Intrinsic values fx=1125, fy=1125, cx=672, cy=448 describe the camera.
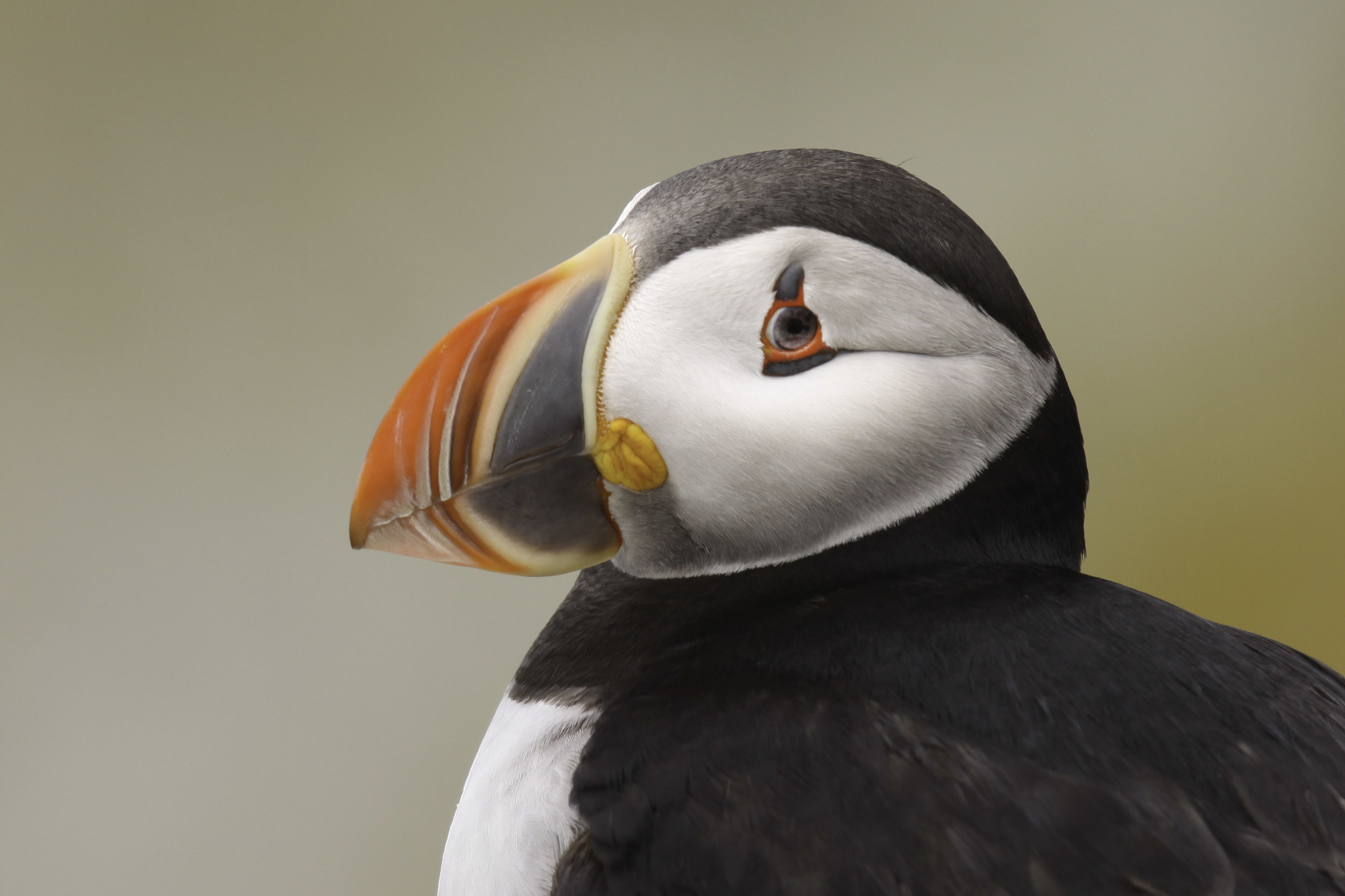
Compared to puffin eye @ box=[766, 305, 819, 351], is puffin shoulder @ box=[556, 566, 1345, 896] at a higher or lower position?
lower

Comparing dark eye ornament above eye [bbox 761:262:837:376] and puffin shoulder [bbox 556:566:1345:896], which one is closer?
puffin shoulder [bbox 556:566:1345:896]

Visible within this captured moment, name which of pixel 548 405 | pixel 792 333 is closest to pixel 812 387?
pixel 792 333

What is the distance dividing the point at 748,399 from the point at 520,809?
253 mm

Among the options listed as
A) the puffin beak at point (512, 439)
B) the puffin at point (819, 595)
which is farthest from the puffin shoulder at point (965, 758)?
the puffin beak at point (512, 439)

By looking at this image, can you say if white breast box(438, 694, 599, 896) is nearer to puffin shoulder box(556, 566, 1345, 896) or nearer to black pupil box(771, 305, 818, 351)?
puffin shoulder box(556, 566, 1345, 896)

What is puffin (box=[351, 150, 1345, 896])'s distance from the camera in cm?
50

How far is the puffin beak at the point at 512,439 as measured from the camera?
24.6 inches

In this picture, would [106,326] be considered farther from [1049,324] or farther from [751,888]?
[751,888]

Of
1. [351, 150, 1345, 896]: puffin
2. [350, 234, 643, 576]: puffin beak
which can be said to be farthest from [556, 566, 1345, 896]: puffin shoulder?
[350, 234, 643, 576]: puffin beak

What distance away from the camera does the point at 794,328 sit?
0.61 metres

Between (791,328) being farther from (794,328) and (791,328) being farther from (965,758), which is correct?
(965,758)

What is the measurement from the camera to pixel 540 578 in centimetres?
192

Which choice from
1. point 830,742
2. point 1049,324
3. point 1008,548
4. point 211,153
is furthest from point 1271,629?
point 211,153

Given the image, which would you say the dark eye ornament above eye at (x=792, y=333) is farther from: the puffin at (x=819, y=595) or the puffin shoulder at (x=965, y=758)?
the puffin shoulder at (x=965, y=758)
